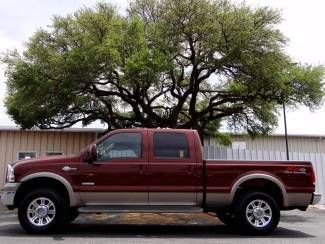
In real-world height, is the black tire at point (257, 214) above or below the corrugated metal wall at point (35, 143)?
below

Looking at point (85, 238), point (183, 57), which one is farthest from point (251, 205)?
point (183, 57)

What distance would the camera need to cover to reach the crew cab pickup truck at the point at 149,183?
32.0 feet

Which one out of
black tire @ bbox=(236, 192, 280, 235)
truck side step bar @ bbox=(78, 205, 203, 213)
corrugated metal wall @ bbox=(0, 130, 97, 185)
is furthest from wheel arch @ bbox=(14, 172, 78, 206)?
corrugated metal wall @ bbox=(0, 130, 97, 185)

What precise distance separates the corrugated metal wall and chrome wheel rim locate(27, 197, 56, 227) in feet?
43.9

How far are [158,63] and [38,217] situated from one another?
8.86 metres

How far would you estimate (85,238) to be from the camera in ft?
30.5

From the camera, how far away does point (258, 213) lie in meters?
10.1

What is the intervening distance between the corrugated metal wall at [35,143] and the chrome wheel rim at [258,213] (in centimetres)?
1424

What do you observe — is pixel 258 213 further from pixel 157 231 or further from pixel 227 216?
pixel 157 231

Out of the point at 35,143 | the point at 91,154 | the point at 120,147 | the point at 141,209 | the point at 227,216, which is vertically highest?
the point at 35,143

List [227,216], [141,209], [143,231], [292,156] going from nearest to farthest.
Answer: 1. [141,209]
2. [143,231]
3. [227,216]
4. [292,156]

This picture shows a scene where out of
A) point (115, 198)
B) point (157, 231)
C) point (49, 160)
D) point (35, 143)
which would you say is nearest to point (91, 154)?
point (49, 160)

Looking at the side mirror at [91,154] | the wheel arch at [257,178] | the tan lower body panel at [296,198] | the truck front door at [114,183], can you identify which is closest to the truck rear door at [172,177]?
the truck front door at [114,183]

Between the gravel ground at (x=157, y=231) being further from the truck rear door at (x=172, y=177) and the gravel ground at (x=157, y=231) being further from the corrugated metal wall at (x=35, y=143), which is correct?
the corrugated metal wall at (x=35, y=143)
